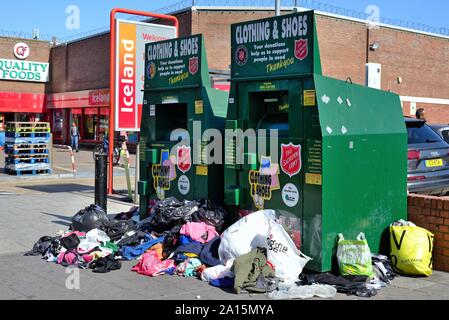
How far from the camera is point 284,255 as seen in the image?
18.3ft

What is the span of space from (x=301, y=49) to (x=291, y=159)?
46.7 inches

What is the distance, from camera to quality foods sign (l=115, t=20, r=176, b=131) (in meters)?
12.3

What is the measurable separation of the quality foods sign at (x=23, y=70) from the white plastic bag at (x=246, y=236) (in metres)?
35.1

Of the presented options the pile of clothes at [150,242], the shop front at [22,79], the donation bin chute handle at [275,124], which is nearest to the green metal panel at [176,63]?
the donation bin chute handle at [275,124]

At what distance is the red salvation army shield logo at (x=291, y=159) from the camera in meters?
5.77

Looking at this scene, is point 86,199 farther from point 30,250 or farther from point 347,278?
point 347,278

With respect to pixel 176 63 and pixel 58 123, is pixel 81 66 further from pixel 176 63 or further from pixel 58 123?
pixel 176 63

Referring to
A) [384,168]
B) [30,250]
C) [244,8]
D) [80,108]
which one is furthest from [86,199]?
[80,108]

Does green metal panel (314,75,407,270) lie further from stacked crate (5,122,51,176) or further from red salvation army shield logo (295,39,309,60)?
stacked crate (5,122,51,176)

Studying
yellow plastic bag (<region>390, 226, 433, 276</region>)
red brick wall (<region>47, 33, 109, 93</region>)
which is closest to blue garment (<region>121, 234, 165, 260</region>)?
yellow plastic bag (<region>390, 226, 433, 276</region>)

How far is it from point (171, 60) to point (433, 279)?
4443 mm

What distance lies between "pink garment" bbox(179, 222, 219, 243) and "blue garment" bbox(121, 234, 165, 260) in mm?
433

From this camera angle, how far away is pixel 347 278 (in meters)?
5.42

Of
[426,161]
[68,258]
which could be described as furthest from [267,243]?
[426,161]
